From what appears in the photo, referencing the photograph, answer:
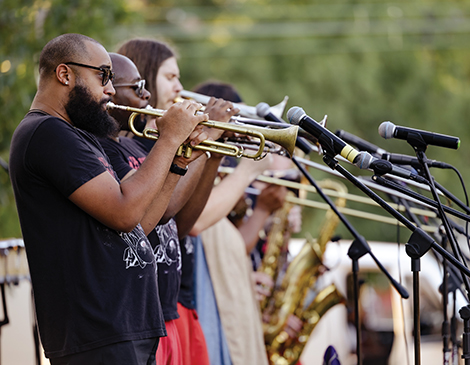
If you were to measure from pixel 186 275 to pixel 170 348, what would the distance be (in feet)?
1.80

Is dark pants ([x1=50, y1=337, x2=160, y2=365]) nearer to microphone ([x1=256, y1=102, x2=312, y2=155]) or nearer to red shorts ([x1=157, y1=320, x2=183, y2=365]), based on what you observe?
red shorts ([x1=157, y1=320, x2=183, y2=365])

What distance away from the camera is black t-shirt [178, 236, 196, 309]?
10.7ft

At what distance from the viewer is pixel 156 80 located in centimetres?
336

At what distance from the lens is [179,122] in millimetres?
2391

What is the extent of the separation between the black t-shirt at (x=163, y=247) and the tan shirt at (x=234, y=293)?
3.05 feet

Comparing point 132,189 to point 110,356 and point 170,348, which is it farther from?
point 170,348

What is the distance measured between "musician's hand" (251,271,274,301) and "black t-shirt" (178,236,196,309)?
1642 mm

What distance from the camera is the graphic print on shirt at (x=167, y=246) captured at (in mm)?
2707

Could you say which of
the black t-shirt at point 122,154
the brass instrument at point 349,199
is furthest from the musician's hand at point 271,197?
the black t-shirt at point 122,154

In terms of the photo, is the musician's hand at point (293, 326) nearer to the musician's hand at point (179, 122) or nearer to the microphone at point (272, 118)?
the microphone at point (272, 118)

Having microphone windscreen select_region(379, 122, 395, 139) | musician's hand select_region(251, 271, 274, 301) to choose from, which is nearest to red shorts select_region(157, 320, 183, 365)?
microphone windscreen select_region(379, 122, 395, 139)

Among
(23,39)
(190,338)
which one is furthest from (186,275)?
(23,39)

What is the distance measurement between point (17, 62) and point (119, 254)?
306cm

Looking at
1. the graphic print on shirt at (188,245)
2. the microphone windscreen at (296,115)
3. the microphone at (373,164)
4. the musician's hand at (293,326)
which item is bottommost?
the musician's hand at (293,326)
